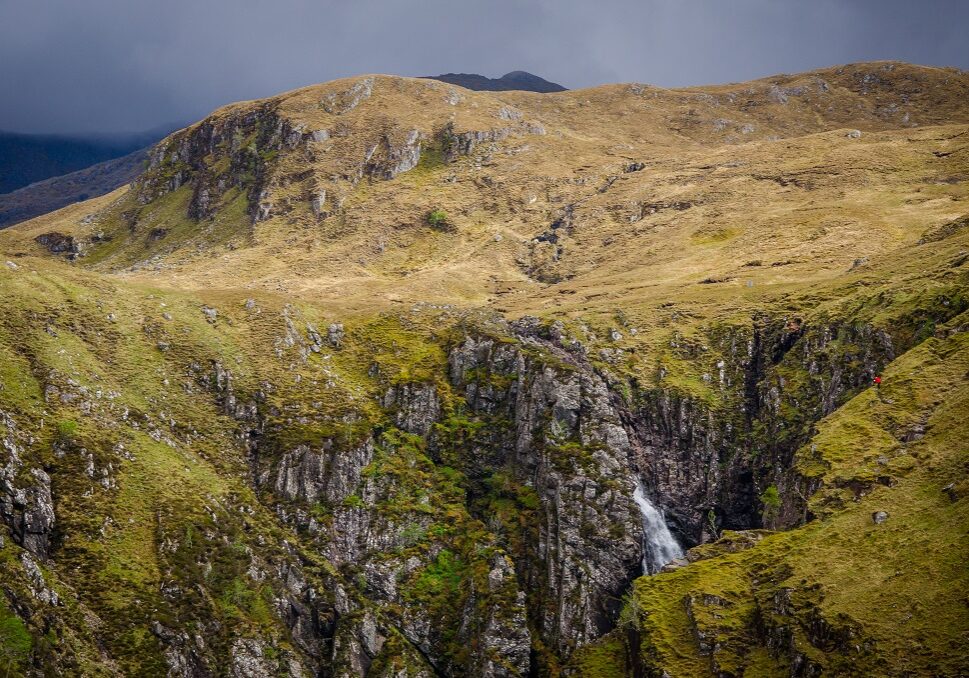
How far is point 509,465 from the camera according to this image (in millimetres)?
104000

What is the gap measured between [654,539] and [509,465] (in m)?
20.6

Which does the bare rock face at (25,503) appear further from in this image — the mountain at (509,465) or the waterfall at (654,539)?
the waterfall at (654,539)

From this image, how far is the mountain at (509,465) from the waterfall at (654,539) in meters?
0.40

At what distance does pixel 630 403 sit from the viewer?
10706cm

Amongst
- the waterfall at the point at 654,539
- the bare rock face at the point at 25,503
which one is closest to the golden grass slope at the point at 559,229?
the waterfall at the point at 654,539

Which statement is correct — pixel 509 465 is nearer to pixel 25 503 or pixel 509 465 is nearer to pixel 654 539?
pixel 654 539

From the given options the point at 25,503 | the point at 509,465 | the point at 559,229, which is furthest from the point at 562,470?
the point at 559,229

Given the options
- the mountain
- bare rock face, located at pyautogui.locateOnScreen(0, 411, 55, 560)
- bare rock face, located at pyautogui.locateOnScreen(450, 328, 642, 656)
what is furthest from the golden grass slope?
bare rock face, located at pyautogui.locateOnScreen(0, 411, 55, 560)

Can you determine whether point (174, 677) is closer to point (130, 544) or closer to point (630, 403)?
point (130, 544)

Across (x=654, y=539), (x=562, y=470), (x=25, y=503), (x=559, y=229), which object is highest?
(x=559, y=229)

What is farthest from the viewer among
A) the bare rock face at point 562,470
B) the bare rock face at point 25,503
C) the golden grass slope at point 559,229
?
the golden grass slope at point 559,229

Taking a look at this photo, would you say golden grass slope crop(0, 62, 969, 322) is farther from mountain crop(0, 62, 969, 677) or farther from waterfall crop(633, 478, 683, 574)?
waterfall crop(633, 478, 683, 574)

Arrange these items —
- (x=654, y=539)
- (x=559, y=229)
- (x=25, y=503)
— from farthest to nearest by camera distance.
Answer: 1. (x=559, y=229)
2. (x=654, y=539)
3. (x=25, y=503)

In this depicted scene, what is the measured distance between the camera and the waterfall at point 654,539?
95262 millimetres
